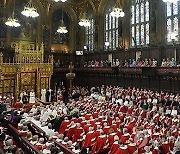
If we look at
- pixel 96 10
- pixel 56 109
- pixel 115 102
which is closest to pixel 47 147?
pixel 56 109

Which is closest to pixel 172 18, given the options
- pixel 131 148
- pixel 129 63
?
pixel 129 63

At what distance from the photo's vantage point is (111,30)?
105ft

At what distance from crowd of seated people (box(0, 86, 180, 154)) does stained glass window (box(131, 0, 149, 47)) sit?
25.1ft

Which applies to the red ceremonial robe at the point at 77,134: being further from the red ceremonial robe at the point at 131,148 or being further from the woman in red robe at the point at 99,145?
the red ceremonial robe at the point at 131,148

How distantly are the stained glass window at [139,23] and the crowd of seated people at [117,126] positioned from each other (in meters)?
7.64

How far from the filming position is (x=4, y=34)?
3069 centimetres

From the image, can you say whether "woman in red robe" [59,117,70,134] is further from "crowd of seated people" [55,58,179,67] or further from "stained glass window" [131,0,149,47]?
"stained glass window" [131,0,149,47]

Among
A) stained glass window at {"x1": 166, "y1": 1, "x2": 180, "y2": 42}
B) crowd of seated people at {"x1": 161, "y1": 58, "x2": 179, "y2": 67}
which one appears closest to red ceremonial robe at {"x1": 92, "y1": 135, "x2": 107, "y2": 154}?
crowd of seated people at {"x1": 161, "y1": 58, "x2": 179, "y2": 67}

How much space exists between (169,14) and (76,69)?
51.0 ft

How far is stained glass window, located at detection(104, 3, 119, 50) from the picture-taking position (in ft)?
103

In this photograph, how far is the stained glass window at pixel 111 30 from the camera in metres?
31.3

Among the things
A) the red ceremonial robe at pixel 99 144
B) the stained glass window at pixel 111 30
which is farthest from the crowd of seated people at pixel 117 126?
the stained glass window at pixel 111 30

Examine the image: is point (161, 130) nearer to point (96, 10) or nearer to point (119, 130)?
point (119, 130)

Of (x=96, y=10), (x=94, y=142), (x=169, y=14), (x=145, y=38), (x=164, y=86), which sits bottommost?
(x=94, y=142)
